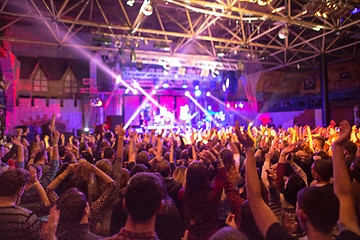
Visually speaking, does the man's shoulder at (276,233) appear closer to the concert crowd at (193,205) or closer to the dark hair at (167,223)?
the concert crowd at (193,205)

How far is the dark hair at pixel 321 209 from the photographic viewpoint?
3.89 ft

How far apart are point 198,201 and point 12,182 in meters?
1.20

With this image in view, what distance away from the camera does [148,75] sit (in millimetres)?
16766

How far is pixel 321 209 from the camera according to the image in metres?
1.20

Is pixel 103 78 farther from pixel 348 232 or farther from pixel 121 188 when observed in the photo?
pixel 348 232

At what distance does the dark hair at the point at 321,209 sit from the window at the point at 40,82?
16.7 meters

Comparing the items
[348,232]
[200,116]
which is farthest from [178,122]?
[348,232]

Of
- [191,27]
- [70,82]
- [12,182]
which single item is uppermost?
[191,27]

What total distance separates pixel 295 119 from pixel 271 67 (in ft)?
12.2

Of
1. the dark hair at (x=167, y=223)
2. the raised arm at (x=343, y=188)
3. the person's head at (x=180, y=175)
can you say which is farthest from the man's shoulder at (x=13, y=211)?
the raised arm at (x=343, y=188)

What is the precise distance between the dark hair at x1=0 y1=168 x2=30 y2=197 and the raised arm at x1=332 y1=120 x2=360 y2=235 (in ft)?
6.24

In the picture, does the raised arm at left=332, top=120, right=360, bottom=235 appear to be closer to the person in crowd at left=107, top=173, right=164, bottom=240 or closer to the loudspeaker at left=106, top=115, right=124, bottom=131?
the person in crowd at left=107, top=173, right=164, bottom=240

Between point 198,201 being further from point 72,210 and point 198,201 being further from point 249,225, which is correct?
point 72,210

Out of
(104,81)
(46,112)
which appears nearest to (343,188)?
(104,81)
